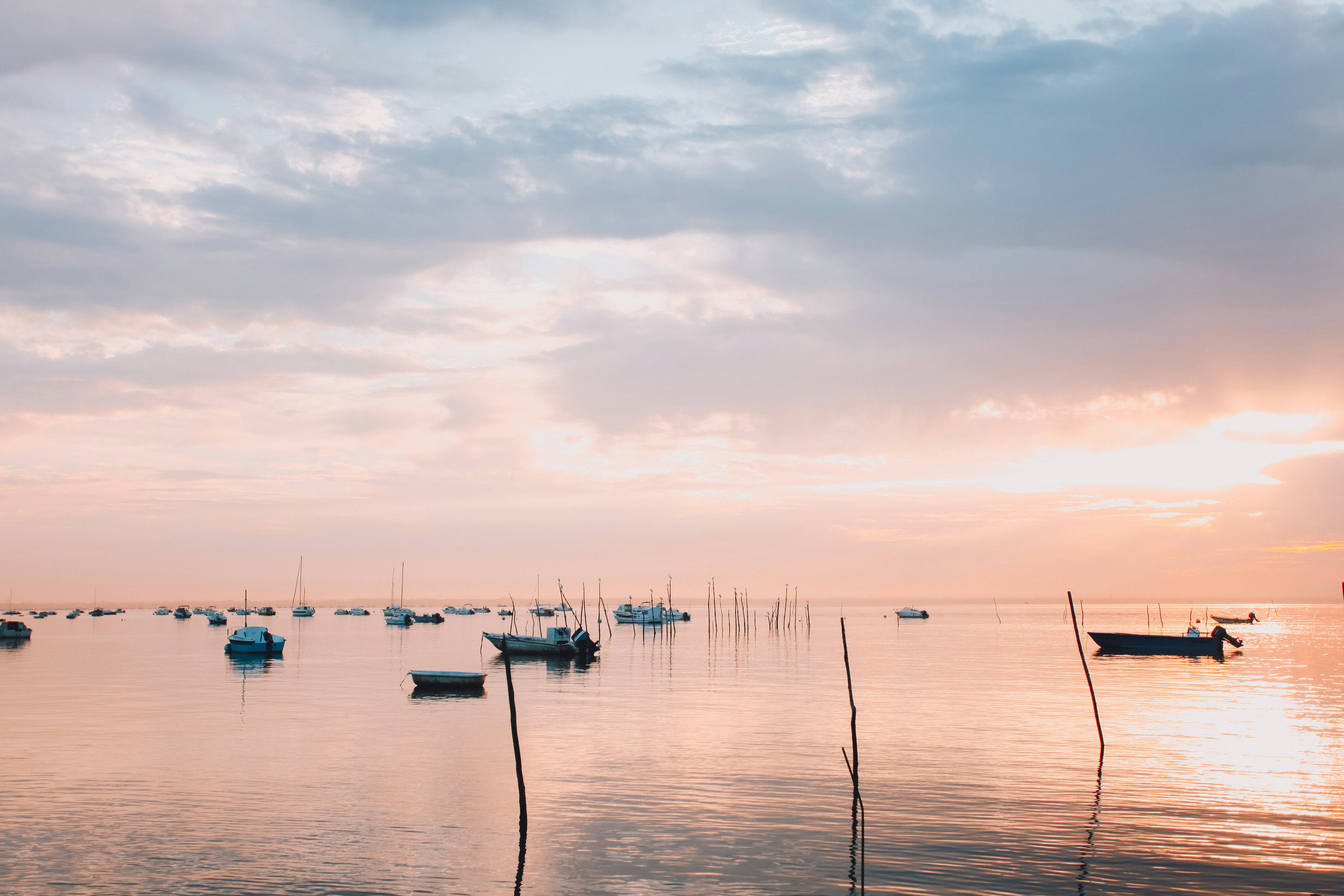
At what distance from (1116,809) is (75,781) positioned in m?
33.2

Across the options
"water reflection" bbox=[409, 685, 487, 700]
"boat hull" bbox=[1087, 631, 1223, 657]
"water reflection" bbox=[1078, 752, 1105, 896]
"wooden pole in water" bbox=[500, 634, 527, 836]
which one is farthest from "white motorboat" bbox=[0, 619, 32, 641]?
"water reflection" bbox=[1078, 752, 1105, 896]

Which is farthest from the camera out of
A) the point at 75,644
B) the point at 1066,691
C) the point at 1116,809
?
the point at 75,644

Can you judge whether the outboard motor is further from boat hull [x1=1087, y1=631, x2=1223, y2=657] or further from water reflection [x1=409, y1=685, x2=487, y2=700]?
boat hull [x1=1087, y1=631, x2=1223, y2=657]

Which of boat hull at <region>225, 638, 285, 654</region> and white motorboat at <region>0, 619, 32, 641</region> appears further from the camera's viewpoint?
white motorboat at <region>0, 619, 32, 641</region>

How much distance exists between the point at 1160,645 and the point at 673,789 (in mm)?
87035

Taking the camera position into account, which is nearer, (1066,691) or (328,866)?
(328,866)

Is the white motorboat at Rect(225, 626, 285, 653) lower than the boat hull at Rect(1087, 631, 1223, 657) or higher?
higher

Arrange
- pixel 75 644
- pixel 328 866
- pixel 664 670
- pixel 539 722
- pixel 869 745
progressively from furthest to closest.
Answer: pixel 75 644 < pixel 664 670 < pixel 539 722 < pixel 869 745 < pixel 328 866

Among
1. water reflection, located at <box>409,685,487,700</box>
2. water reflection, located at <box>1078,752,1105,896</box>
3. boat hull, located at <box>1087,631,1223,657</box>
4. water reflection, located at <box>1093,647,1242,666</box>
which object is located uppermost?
water reflection, located at <box>1078,752,1105,896</box>

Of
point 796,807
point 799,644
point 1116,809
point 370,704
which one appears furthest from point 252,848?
point 799,644

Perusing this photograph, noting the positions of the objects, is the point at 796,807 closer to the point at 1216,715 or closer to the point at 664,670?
the point at 1216,715

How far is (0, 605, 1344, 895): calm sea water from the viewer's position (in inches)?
866

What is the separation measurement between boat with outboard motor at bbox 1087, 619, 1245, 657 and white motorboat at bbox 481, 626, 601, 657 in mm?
52523

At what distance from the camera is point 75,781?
32.1 metres
